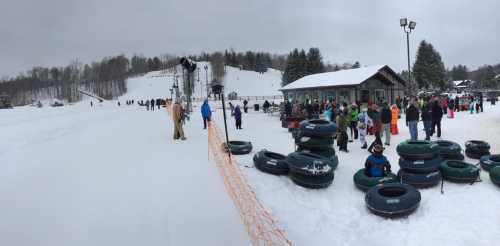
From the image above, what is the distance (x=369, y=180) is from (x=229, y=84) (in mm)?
103824

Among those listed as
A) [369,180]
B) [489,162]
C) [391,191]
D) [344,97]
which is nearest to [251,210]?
[369,180]

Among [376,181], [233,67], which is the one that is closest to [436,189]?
[376,181]

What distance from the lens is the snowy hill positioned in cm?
10244

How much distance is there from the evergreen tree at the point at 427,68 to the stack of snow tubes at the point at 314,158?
181ft

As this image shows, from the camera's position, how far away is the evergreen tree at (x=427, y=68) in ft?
188

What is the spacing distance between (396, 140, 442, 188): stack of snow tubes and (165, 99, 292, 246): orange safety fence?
3.80 meters

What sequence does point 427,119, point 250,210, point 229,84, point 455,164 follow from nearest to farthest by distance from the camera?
point 250,210 < point 455,164 < point 427,119 < point 229,84

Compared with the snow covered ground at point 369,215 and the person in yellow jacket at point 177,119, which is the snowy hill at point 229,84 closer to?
the person in yellow jacket at point 177,119

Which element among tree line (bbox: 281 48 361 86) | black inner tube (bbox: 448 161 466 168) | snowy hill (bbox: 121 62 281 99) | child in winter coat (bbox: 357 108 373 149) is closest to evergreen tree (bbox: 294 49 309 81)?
tree line (bbox: 281 48 361 86)

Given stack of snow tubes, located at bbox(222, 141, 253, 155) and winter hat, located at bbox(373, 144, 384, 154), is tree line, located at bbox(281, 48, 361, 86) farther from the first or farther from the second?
winter hat, located at bbox(373, 144, 384, 154)

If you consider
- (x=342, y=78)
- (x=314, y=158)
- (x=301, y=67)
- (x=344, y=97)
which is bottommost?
(x=314, y=158)

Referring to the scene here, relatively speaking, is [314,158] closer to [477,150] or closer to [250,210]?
[250,210]

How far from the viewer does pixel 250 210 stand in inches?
255

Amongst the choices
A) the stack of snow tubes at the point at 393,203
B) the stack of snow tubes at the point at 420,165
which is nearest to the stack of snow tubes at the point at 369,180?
the stack of snow tubes at the point at 420,165
